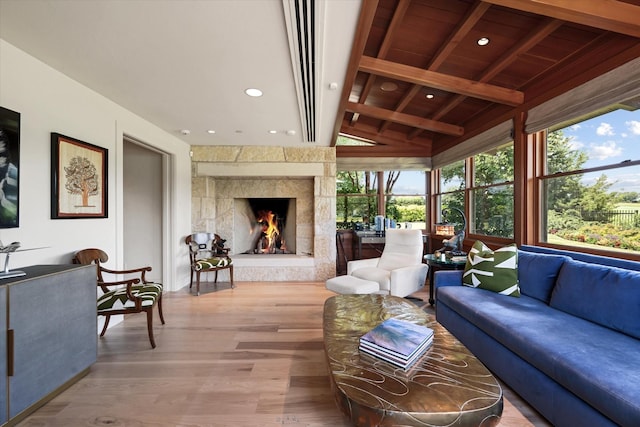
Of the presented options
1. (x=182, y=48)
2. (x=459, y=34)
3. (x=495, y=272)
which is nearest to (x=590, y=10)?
(x=459, y=34)

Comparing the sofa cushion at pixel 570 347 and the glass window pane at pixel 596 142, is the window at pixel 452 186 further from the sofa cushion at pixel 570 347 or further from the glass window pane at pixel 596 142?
the sofa cushion at pixel 570 347

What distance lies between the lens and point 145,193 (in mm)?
4098

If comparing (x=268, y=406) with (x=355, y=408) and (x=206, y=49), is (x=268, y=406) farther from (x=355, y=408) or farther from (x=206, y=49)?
(x=206, y=49)

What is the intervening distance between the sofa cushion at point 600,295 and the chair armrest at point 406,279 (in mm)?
1235

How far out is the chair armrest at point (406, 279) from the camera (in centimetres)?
298

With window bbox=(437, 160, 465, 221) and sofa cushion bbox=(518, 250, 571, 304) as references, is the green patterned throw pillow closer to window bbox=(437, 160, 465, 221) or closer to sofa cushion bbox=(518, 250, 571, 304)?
sofa cushion bbox=(518, 250, 571, 304)

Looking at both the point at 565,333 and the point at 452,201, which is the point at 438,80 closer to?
the point at 452,201

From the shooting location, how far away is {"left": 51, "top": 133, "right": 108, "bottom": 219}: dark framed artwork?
2193mm

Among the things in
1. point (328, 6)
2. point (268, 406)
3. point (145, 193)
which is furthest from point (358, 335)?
point (145, 193)

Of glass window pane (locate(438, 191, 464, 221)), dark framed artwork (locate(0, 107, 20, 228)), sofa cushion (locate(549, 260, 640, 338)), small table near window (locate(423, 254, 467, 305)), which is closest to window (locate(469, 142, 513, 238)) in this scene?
glass window pane (locate(438, 191, 464, 221))

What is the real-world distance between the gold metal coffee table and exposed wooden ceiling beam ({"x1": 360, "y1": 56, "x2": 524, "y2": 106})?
7.77 feet

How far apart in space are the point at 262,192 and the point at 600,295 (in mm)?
4260

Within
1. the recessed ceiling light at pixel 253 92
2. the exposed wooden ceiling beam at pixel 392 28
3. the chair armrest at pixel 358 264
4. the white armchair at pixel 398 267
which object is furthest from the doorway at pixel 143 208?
the exposed wooden ceiling beam at pixel 392 28

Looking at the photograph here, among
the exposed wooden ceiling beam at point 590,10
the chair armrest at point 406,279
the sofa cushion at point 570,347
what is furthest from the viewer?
the chair armrest at point 406,279
